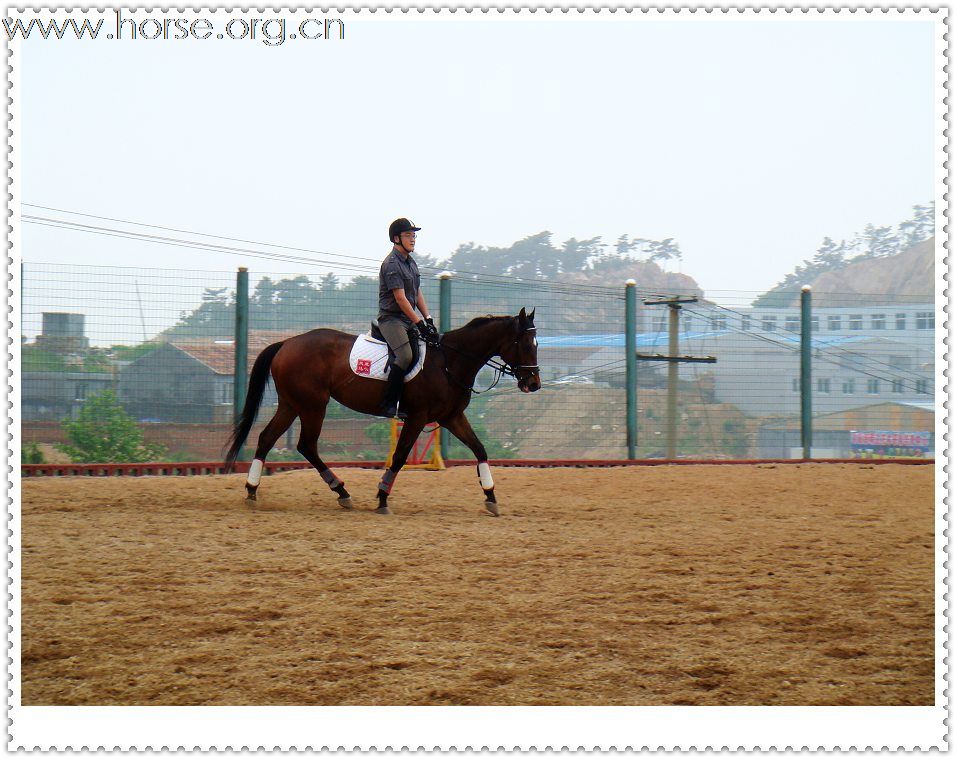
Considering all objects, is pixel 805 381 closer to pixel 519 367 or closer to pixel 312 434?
pixel 519 367

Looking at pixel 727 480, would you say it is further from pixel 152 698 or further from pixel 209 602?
pixel 152 698

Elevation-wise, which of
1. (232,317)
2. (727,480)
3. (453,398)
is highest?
(232,317)

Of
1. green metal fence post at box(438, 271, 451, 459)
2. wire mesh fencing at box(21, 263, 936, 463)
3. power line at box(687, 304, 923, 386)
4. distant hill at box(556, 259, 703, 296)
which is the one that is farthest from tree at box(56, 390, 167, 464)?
distant hill at box(556, 259, 703, 296)

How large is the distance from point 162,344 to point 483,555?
22.7 ft

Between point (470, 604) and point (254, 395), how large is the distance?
4.52m

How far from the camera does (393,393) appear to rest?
26.0 feet

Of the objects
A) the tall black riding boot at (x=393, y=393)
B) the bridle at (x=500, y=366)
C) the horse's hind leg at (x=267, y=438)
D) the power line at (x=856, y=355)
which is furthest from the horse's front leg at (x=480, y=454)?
the power line at (x=856, y=355)

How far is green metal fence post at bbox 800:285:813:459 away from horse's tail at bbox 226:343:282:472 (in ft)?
29.2

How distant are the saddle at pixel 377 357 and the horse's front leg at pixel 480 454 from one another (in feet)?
1.90

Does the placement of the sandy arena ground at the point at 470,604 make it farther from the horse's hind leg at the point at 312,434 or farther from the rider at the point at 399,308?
the rider at the point at 399,308

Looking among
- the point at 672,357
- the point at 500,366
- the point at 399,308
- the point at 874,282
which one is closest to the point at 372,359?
the point at 399,308

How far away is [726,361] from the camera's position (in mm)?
14352

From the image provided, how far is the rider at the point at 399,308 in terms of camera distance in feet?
25.4

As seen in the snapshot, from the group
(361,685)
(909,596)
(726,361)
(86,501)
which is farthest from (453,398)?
(726,361)
